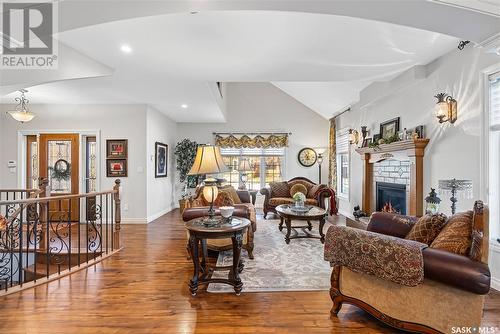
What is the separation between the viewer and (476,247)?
5.65 feet

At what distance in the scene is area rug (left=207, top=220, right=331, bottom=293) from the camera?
2.78 meters

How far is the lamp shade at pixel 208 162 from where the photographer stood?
101 inches

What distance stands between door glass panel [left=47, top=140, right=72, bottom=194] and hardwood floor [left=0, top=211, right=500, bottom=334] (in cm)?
330

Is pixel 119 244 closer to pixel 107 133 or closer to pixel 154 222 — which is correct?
pixel 154 222

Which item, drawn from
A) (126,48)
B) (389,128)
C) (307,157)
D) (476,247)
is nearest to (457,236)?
(476,247)

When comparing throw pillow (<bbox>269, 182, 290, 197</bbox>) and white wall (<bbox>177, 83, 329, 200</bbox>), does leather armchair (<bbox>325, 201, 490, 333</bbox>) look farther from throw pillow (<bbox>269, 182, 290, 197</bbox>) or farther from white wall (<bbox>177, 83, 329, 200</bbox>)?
white wall (<bbox>177, 83, 329, 200</bbox>)

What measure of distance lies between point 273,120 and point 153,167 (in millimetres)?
4026

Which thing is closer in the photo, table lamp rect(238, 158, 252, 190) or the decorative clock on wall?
the decorative clock on wall

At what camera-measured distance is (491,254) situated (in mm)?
2764

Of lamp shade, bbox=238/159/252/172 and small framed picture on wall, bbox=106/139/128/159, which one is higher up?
small framed picture on wall, bbox=106/139/128/159

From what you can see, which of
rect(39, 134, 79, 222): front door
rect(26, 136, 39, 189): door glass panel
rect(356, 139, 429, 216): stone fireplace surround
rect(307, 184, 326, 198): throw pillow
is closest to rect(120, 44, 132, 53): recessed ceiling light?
rect(39, 134, 79, 222): front door

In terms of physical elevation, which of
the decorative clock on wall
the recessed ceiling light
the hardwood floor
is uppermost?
the recessed ceiling light

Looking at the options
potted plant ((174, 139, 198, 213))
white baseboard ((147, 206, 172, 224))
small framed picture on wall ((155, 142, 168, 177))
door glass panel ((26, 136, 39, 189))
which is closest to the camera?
door glass panel ((26, 136, 39, 189))

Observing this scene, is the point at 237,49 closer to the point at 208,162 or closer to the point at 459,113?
the point at 208,162
